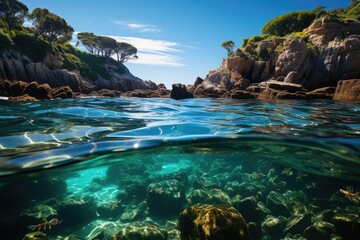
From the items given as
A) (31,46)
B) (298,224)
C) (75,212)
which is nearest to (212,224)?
(298,224)

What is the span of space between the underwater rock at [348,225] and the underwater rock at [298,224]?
862 mm

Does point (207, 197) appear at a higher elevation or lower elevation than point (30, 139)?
lower

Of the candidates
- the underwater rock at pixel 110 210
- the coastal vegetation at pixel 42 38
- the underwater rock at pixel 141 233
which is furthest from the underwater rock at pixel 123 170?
the coastal vegetation at pixel 42 38

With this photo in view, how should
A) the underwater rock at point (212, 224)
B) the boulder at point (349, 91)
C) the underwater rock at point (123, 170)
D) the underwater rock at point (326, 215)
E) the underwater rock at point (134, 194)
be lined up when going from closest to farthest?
the underwater rock at point (212, 224) → the underwater rock at point (326, 215) → the underwater rock at point (134, 194) → the underwater rock at point (123, 170) → the boulder at point (349, 91)

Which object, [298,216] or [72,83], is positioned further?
[72,83]

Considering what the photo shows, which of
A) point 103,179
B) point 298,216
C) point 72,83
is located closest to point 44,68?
point 72,83

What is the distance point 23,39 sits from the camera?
4450 cm

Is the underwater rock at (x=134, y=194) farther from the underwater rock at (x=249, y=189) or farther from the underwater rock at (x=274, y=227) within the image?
the underwater rock at (x=274, y=227)

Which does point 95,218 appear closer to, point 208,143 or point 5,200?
point 5,200

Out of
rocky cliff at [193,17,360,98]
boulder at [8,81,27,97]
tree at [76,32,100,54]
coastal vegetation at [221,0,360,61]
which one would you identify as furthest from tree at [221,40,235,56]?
boulder at [8,81,27,97]

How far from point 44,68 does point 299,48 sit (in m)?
42.0

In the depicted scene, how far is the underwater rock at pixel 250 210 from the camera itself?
8247 mm

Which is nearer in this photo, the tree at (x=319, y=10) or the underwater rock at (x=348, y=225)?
the underwater rock at (x=348, y=225)

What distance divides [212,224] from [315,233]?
3.77 m
